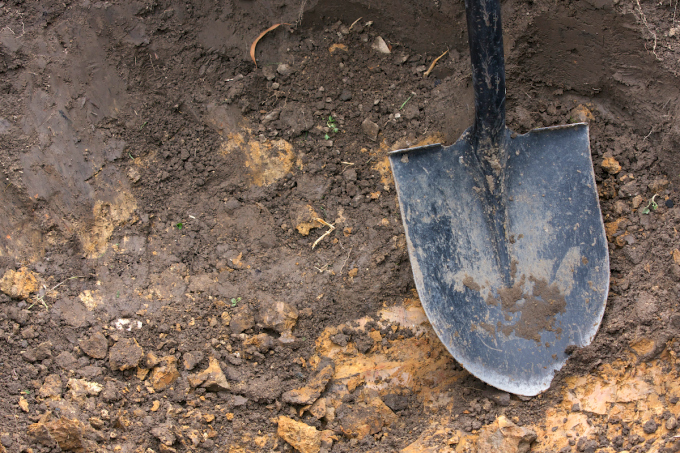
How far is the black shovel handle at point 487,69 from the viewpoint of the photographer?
6.17 ft

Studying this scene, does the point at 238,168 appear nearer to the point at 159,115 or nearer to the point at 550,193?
the point at 159,115

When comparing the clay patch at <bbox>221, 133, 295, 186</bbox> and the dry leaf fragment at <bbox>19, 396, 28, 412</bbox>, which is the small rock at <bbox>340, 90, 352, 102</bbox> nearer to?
the clay patch at <bbox>221, 133, 295, 186</bbox>

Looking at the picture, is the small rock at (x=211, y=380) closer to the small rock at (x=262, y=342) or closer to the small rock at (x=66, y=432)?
the small rock at (x=262, y=342)

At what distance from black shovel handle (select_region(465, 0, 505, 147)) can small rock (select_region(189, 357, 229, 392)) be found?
5.03 feet

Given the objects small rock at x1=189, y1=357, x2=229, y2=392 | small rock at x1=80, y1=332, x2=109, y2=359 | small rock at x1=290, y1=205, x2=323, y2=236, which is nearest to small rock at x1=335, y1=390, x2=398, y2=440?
small rock at x1=189, y1=357, x2=229, y2=392

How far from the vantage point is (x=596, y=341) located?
211 cm

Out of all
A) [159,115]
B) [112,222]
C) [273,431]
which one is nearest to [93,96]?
[159,115]

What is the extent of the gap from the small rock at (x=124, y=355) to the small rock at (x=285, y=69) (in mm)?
1541

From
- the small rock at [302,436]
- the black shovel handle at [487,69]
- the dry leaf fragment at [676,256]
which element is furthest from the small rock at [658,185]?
the small rock at [302,436]

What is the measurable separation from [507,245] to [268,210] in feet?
3.96

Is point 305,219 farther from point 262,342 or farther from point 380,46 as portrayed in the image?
point 380,46

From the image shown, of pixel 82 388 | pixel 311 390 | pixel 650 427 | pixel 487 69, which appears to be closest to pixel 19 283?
pixel 82 388

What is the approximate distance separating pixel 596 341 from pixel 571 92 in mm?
1227

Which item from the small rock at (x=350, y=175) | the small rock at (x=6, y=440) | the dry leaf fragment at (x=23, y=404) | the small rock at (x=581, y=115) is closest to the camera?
the small rock at (x=6, y=440)
